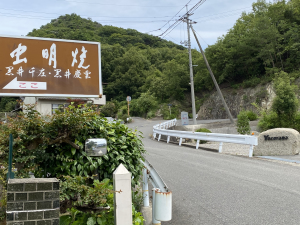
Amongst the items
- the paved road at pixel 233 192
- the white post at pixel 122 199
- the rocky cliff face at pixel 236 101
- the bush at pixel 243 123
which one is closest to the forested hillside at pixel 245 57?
the rocky cliff face at pixel 236 101

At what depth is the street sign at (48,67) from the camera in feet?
13.1

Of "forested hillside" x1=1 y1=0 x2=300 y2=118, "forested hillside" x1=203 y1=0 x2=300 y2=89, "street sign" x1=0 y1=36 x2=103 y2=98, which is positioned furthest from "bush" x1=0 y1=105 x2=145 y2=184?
"forested hillside" x1=203 y1=0 x2=300 y2=89

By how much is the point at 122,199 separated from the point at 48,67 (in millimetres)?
2387

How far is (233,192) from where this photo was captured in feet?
20.2

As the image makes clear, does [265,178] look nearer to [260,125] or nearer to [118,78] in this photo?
[260,125]

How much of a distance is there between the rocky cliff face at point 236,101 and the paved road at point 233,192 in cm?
2966

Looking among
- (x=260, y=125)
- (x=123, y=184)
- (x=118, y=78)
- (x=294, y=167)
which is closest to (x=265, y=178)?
(x=294, y=167)

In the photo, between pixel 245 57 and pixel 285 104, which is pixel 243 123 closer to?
pixel 285 104

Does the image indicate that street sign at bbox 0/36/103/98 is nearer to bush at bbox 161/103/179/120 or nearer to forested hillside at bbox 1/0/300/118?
forested hillside at bbox 1/0/300/118

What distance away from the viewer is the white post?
10.4ft

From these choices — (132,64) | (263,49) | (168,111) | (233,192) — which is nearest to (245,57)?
(263,49)

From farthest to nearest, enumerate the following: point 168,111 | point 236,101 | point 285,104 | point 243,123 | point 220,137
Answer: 1. point 168,111
2. point 236,101
3. point 243,123
4. point 285,104
5. point 220,137

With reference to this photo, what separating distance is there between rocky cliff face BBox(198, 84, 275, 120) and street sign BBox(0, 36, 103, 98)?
1382 inches

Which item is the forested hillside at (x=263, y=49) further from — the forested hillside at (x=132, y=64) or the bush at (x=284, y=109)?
the bush at (x=284, y=109)
